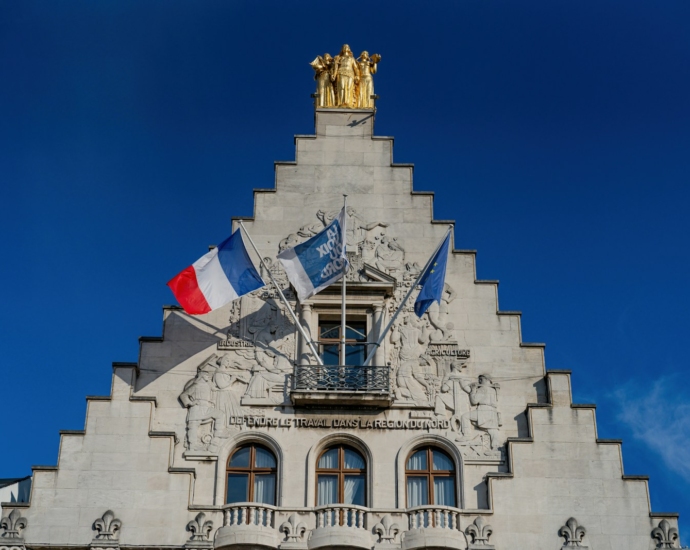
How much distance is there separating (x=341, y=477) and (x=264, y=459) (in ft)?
6.18

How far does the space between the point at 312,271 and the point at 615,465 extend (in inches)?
338

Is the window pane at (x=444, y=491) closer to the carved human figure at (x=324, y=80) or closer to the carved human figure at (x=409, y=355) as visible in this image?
the carved human figure at (x=409, y=355)

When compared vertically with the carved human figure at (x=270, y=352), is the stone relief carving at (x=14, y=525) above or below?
below

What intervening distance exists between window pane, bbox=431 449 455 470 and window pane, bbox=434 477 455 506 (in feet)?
0.89

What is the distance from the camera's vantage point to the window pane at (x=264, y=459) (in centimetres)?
3116

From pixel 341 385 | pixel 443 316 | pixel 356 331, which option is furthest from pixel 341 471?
pixel 443 316

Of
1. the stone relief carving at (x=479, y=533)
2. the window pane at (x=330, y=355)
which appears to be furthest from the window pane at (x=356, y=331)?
the stone relief carving at (x=479, y=533)

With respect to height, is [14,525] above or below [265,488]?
below

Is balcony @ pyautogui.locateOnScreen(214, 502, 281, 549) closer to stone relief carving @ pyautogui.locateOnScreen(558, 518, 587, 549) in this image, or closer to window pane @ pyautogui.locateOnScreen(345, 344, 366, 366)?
window pane @ pyautogui.locateOnScreen(345, 344, 366, 366)

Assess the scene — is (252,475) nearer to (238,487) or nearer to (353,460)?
(238,487)

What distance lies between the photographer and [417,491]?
1217 inches

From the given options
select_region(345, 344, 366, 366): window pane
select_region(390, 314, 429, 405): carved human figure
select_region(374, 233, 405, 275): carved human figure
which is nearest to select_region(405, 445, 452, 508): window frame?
select_region(390, 314, 429, 405): carved human figure

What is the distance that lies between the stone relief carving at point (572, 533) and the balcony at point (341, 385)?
5032mm

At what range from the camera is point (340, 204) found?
3488cm
